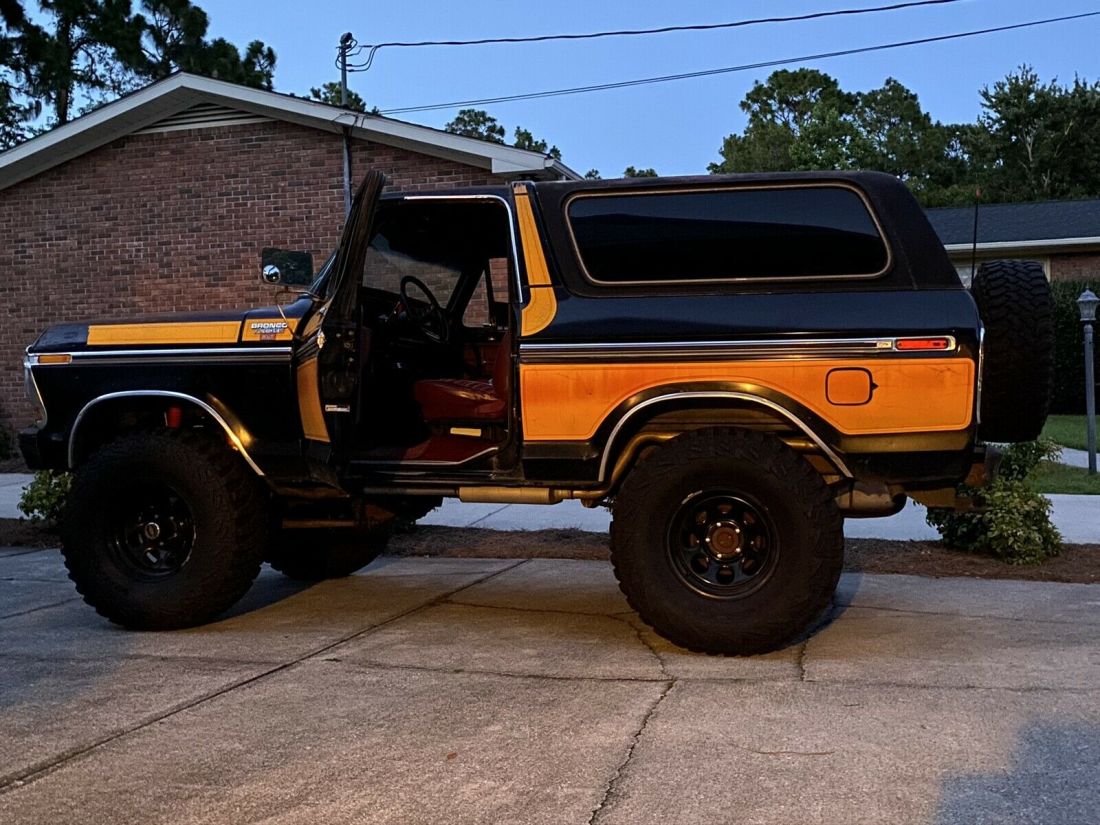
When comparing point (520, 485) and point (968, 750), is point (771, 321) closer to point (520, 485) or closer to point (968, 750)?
point (520, 485)

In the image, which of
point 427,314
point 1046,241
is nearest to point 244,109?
point 427,314

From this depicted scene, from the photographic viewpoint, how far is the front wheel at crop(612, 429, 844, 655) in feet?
15.9

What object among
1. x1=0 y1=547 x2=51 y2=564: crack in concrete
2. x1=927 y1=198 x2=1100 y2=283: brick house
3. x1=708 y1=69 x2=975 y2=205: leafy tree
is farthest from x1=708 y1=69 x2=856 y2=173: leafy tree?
x1=0 y1=547 x2=51 y2=564: crack in concrete

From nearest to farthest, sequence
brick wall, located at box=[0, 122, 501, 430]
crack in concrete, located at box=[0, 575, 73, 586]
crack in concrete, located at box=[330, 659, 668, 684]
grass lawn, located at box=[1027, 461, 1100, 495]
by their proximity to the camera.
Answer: crack in concrete, located at box=[330, 659, 668, 684] → crack in concrete, located at box=[0, 575, 73, 586] → grass lawn, located at box=[1027, 461, 1100, 495] → brick wall, located at box=[0, 122, 501, 430]

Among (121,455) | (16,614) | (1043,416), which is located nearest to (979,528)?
(1043,416)

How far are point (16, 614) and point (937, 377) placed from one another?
16.1 feet

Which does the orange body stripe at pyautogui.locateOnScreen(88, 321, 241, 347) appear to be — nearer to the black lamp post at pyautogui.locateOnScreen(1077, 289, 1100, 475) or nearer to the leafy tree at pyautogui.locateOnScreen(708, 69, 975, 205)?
the black lamp post at pyautogui.locateOnScreen(1077, 289, 1100, 475)

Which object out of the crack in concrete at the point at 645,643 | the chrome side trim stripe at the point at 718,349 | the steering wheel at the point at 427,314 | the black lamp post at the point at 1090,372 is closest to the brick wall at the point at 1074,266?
the black lamp post at the point at 1090,372

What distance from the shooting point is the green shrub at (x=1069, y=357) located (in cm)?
2073

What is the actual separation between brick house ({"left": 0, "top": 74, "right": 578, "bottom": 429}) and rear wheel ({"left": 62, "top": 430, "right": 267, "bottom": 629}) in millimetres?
8088

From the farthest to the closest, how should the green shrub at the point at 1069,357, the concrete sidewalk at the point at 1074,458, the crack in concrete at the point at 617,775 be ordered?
the green shrub at the point at 1069,357 < the concrete sidewalk at the point at 1074,458 < the crack in concrete at the point at 617,775

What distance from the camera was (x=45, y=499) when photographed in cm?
881

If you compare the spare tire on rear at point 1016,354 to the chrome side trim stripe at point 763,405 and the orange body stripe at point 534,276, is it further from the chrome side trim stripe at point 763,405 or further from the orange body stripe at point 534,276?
the orange body stripe at point 534,276

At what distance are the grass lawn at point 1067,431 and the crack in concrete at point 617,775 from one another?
11.4m
